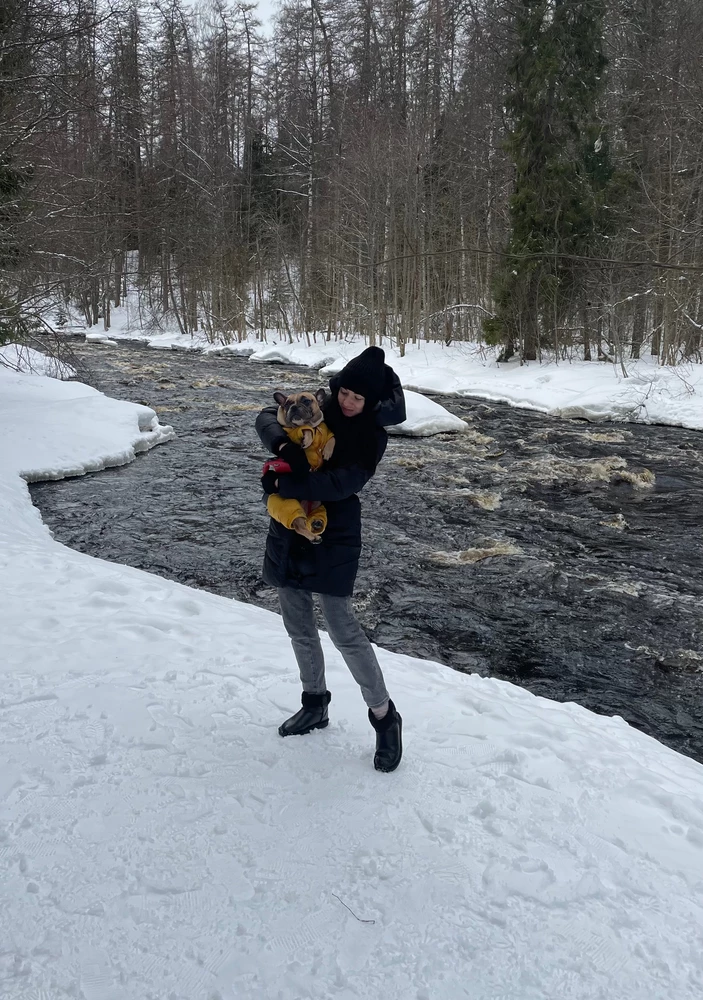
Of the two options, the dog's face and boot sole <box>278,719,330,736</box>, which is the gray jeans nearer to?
boot sole <box>278,719,330,736</box>

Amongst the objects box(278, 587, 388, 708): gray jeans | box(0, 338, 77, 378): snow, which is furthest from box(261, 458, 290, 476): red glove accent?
box(0, 338, 77, 378): snow

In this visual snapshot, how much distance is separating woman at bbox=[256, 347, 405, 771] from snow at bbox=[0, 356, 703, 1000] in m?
0.42

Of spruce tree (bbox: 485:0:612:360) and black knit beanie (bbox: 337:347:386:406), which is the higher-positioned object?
spruce tree (bbox: 485:0:612:360)

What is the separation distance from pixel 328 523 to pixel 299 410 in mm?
529

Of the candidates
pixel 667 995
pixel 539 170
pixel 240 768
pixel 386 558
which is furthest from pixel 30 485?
pixel 539 170

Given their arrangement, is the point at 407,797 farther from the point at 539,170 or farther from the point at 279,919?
the point at 539,170

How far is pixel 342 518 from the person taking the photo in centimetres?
335

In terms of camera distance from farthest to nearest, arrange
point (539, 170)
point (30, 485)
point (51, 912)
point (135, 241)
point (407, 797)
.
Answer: point (539, 170)
point (135, 241)
point (30, 485)
point (407, 797)
point (51, 912)

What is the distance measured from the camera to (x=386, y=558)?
838 centimetres

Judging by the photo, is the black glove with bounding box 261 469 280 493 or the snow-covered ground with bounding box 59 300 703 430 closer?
the black glove with bounding box 261 469 280 493

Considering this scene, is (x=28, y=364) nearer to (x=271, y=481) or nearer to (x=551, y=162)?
(x=271, y=481)

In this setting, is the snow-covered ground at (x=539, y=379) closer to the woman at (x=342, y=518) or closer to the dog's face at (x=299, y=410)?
the woman at (x=342, y=518)

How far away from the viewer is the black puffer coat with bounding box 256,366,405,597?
10.5ft

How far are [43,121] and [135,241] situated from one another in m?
8.13
